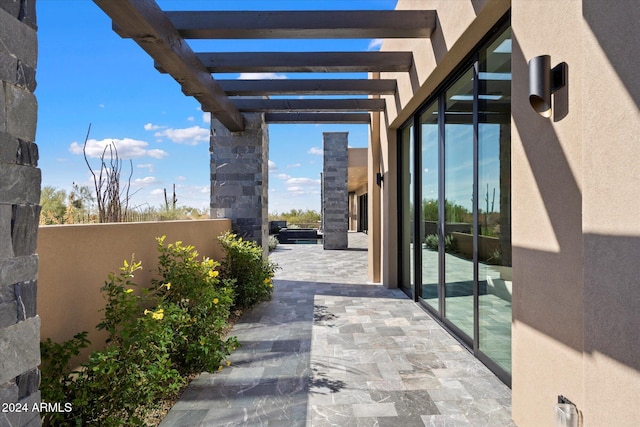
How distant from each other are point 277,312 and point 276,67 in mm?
3270

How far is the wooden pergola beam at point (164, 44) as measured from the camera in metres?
2.57

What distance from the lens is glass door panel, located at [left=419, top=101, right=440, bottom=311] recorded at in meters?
4.39

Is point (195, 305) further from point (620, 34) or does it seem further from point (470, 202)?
point (620, 34)

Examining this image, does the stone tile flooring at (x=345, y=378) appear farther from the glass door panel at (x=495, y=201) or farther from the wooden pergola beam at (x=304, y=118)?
the wooden pergola beam at (x=304, y=118)

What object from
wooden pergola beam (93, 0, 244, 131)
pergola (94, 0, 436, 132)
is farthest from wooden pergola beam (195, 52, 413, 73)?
wooden pergola beam (93, 0, 244, 131)

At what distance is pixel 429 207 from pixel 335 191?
8.46 metres

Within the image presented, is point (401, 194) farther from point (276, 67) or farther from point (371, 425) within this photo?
point (371, 425)

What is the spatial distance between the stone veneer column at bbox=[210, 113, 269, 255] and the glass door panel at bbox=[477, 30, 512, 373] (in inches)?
158

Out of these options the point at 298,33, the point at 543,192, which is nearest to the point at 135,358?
the point at 543,192

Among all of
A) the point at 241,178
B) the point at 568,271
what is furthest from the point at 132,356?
the point at 241,178

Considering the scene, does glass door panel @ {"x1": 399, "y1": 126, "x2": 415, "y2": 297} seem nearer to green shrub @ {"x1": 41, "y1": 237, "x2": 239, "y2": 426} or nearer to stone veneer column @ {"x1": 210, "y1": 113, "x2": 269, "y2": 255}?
stone veneer column @ {"x1": 210, "y1": 113, "x2": 269, "y2": 255}

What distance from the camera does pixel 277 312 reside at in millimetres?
4809

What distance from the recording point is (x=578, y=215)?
1726 millimetres

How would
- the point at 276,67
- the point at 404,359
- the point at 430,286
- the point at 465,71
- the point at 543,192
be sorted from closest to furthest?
the point at 543,192 → the point at 404,359 → the point at 465,71 → the point at 276,67 → the point at 430,286
